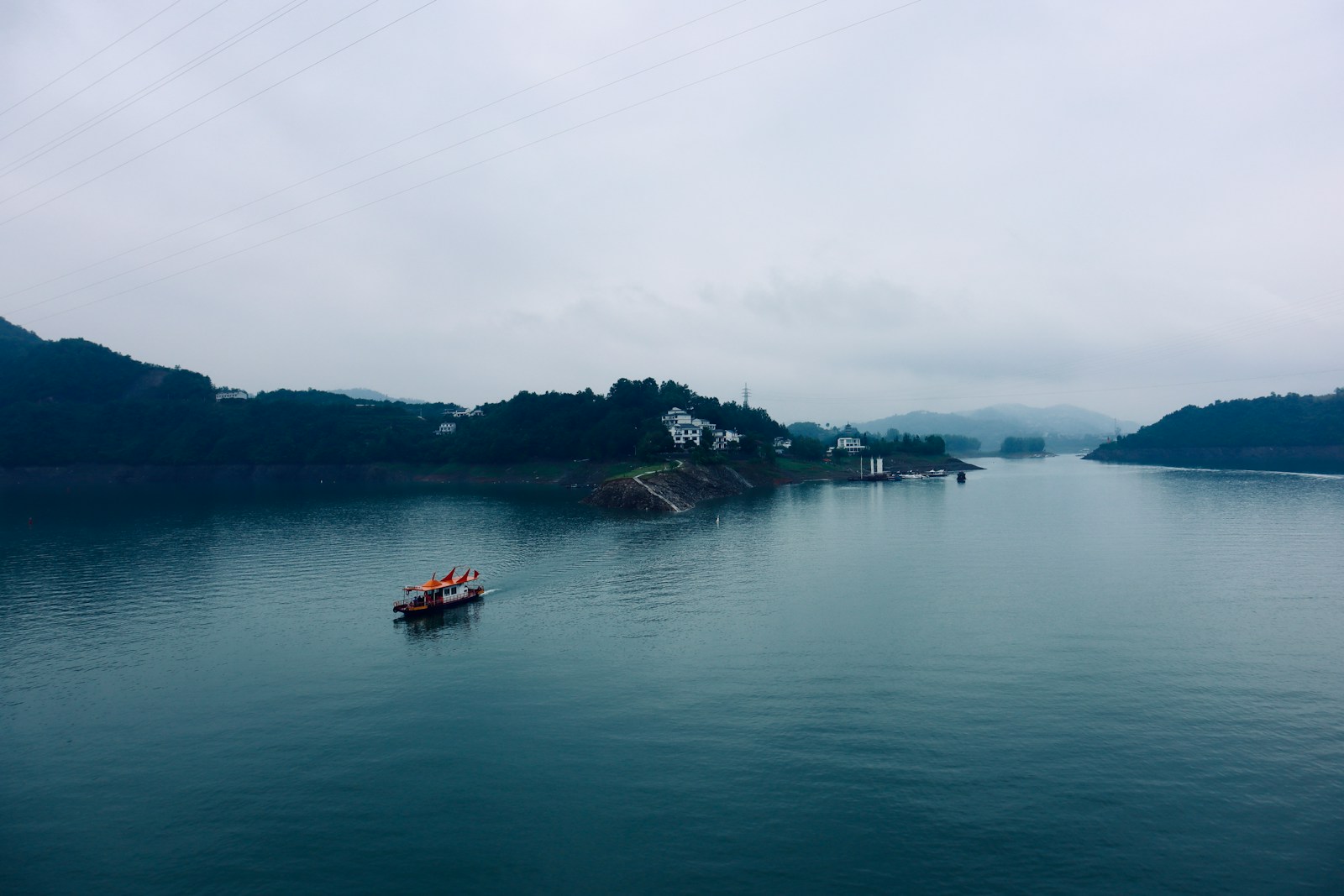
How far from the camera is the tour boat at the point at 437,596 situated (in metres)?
53.7

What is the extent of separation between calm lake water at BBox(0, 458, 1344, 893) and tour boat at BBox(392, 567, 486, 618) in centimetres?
193

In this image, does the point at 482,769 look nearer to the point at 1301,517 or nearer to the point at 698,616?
the point at 698,616

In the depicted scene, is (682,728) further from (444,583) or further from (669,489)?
(669,489)

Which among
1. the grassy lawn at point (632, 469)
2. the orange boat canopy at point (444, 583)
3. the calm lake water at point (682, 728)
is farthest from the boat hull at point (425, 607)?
the grassy lawn at point (632, 469)

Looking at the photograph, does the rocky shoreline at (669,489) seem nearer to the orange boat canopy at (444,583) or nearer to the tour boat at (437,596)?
the orange boat canopy at (444,583)

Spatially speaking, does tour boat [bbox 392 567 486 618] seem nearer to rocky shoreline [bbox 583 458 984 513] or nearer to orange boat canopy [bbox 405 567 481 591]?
orange boat canopy [bbox 405 567 481 591]

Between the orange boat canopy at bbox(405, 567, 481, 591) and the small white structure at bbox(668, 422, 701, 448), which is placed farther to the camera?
the small white structure at bbox(668, 422, 701, 448)

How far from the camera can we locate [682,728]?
32.3 meters

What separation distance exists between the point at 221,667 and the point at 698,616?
1283 inches

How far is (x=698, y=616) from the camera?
5178 centimetres

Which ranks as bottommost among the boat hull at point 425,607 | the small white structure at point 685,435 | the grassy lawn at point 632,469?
the boat hull at point 425,607

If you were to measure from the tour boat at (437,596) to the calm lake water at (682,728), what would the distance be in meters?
1.93

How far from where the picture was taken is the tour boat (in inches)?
2112

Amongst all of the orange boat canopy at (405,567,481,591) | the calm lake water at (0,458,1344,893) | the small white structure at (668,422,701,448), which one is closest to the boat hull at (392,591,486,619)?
the orange boat canopy at (405,567,481,591)
